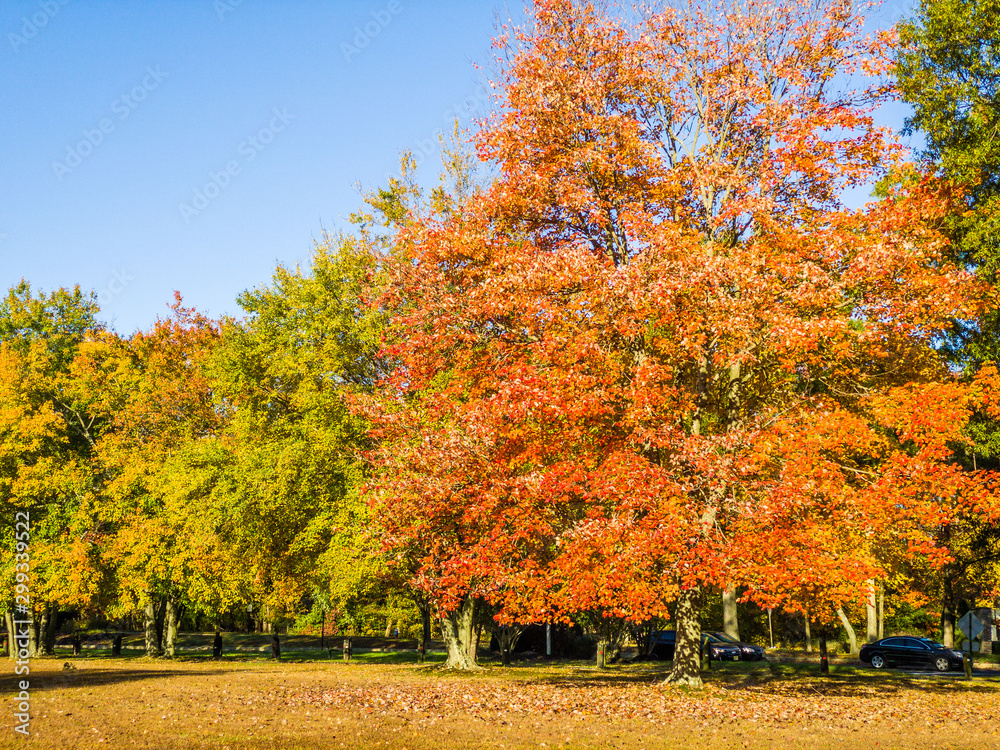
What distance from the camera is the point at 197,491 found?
3341 cm

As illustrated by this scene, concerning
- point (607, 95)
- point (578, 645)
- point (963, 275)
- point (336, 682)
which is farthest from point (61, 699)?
point (578, 645)

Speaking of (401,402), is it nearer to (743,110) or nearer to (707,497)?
(707,497)

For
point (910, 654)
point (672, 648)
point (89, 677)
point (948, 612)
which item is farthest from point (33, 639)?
point (948, 612)

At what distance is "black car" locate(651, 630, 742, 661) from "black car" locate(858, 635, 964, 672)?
5.85 m

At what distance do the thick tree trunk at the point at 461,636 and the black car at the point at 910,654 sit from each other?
18865 millimetres

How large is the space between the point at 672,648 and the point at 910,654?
34.9 feet

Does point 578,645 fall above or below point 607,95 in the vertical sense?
below

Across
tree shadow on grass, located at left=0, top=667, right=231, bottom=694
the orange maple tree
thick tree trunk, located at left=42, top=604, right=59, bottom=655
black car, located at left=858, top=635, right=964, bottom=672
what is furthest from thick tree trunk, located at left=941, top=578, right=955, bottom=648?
thick tree trunk, located at left=42, top=604, right=59, bottom=655

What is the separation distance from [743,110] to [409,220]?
13.0m

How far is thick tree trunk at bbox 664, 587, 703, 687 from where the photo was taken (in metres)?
20.3

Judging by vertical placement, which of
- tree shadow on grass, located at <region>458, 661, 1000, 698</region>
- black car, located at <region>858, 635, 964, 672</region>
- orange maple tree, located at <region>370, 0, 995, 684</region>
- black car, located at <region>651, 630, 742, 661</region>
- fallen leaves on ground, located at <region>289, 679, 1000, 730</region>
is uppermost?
orange maple tree, located at <region>370, 0, 995, 684</region>

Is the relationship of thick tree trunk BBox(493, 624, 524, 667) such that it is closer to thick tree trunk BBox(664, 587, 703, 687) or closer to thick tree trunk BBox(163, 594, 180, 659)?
thick tree trunk BBox(163, 594, 180, 659)

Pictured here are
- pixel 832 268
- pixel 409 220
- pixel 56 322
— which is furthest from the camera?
pixel 56 322

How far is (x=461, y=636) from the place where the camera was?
2891 cm
